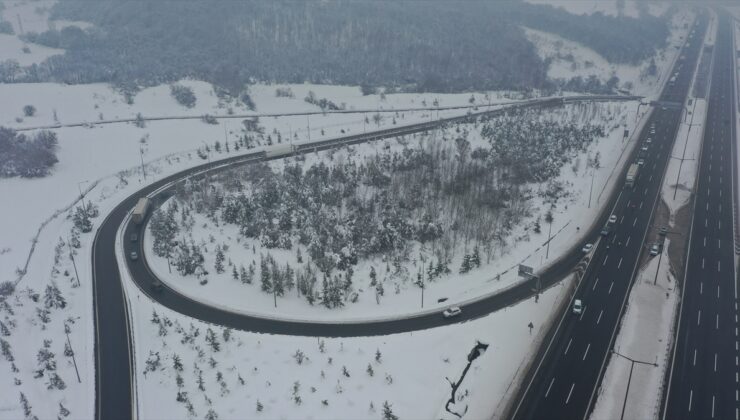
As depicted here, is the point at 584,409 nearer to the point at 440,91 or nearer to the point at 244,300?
the point at 244,300

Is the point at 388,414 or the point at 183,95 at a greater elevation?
the point at 183,95

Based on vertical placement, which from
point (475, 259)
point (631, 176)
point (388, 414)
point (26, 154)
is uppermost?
point (26, 154)

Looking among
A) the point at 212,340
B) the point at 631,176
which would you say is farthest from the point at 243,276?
the point at 631,176

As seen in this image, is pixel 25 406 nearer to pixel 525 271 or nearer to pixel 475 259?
pixel 475 259

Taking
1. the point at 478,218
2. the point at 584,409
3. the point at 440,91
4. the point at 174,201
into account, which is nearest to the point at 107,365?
the point at 174,201

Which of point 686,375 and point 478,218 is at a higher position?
point 478,218

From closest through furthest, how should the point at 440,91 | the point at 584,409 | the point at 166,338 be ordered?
the point at 584,409 → the point at 166,338 → the point at 440,91

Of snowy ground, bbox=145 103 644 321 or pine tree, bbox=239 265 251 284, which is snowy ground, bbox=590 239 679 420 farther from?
pine tree, bbox=239 265 251 284

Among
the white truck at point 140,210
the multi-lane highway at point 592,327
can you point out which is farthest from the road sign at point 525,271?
the white truck at point 140,210
